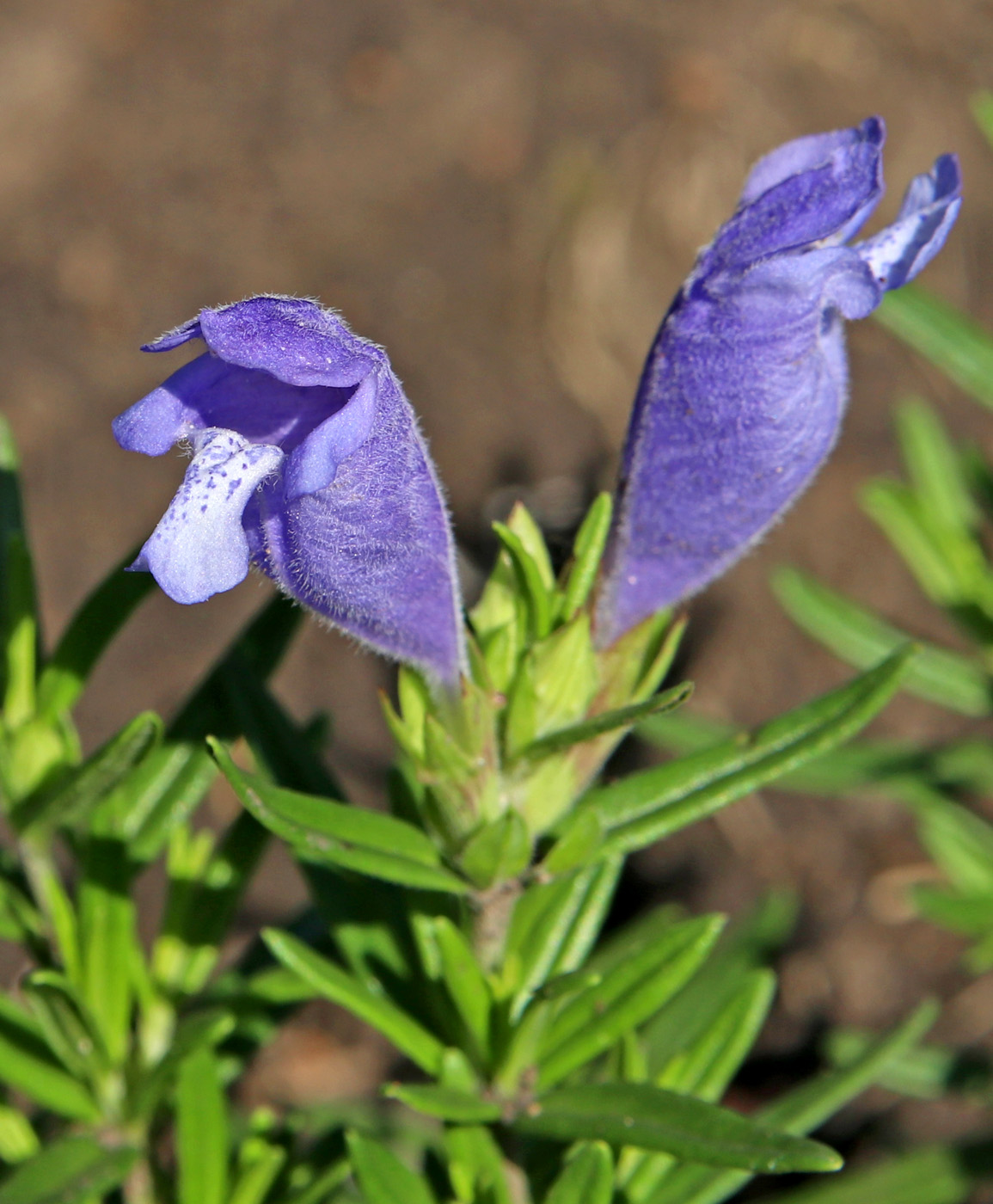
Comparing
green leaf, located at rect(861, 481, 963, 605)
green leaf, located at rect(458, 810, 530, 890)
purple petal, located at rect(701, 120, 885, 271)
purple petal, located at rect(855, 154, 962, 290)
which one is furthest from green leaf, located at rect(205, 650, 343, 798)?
green leaf, located at rect(861, 481, 963, 605)

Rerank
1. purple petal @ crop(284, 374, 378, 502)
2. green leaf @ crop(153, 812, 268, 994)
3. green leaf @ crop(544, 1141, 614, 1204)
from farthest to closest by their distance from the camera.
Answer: green leaf @ crop(153, 812, 268, 994)
green leaf @ crop(544, 1141, 614, 1204)
purple petal @ crop(284, 374, 378, 502)

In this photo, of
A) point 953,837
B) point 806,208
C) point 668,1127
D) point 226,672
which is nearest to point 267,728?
point 226,672

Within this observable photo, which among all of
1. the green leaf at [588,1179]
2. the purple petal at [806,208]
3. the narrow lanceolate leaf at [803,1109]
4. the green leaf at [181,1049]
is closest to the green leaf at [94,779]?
the green leaf at [181,1049]

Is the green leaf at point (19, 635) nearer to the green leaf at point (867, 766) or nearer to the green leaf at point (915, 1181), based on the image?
the green leaf at point (867, 766)

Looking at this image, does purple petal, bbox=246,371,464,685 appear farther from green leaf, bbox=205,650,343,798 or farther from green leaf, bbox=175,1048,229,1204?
green leaf, bbox=175,1048,229,1204

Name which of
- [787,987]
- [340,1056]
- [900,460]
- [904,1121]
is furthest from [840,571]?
[340,1056]

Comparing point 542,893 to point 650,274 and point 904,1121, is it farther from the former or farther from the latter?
point 650,274
